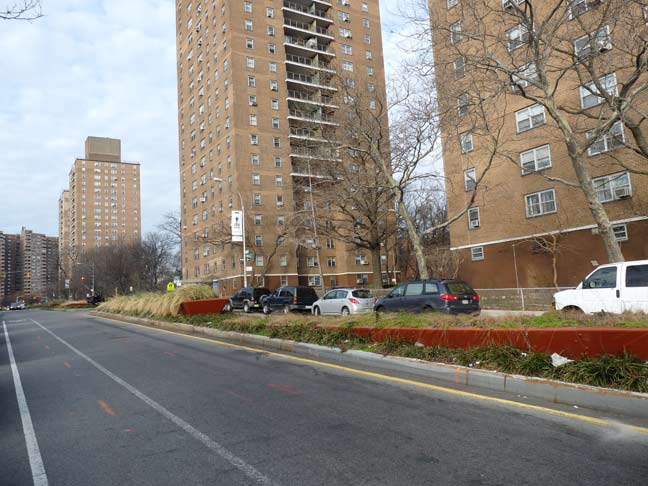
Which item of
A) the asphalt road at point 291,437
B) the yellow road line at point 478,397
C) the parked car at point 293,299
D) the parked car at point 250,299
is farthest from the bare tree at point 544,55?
the parked car at point 250,299

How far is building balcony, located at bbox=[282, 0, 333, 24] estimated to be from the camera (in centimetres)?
6184

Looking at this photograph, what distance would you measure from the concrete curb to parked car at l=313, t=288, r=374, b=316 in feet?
32.0

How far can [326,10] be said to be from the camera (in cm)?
6362

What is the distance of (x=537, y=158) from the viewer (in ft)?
92.3

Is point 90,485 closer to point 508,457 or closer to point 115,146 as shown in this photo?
point 508,457

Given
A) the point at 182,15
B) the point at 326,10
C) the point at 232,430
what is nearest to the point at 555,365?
the point at 232,430

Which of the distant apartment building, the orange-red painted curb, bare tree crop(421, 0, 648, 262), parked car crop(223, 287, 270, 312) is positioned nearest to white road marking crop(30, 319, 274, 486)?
the orange-red painted curb

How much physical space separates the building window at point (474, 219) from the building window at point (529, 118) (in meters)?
5.88

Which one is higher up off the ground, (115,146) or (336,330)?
(115,146)

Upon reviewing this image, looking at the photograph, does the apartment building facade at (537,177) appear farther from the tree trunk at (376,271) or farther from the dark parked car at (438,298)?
the tree trunk at (376,271)

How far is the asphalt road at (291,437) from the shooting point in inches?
152

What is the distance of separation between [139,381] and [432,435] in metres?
5.60

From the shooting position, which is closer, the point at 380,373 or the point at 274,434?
the point at 274,434

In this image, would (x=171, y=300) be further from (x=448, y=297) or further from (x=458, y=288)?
(x=458, y=288)
